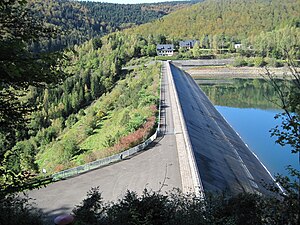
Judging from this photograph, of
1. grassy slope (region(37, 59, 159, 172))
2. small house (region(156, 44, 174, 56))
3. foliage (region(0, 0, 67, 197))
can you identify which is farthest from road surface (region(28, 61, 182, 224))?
small house (region(156, 44, 174, 56))

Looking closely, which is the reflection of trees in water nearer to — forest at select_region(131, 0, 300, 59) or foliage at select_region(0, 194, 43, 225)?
forest at select_region(131, 0, 300, 59)

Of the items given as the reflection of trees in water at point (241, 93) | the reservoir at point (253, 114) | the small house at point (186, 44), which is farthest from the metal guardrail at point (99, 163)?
the small house at point (186, 44)

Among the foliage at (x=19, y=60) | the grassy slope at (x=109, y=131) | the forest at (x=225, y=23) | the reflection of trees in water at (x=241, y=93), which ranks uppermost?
the forest at (x=225, y=23)

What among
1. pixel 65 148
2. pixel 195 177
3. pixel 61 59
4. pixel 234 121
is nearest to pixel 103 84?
pixel 234 121

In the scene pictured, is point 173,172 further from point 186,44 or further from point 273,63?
point 186,44

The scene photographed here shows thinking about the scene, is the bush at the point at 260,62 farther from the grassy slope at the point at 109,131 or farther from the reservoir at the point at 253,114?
Result: the grassy slope at the point at 109,131

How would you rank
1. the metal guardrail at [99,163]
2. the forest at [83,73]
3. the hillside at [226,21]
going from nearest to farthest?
1. the forest at [83,73]
2. the metal guardrail at [99,163]
3. the hillside at [226,21]

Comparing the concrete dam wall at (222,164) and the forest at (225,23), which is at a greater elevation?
the forest at (225,23)

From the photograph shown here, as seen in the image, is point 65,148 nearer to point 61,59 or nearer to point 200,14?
point 61,59
